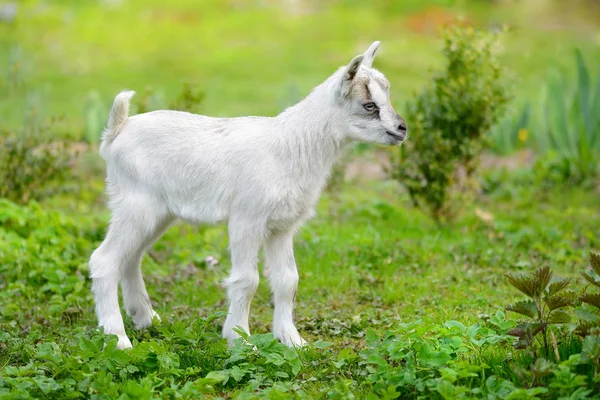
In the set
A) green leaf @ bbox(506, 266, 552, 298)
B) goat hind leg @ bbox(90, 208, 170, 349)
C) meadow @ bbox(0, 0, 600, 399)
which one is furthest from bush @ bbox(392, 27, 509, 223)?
green leaf @ bbox(506, 266, 552, 298)

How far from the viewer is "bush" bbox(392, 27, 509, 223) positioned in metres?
8.14

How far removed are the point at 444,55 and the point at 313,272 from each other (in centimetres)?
278

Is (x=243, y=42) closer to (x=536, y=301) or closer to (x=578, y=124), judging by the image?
(x=578, y=124)

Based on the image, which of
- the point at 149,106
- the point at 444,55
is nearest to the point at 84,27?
the point at 149,106

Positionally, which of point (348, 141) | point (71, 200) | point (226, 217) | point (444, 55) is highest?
point (444, 55)

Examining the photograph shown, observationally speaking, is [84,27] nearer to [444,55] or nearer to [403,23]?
[403,23]

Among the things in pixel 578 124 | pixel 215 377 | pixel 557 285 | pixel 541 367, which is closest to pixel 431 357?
pixel 541 367

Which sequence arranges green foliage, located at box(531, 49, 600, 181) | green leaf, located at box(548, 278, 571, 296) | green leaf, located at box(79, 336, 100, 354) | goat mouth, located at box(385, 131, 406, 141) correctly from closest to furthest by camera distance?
green leaf, located at box(548, 278, 571, 296) < green leaf, located at box(79, 336, 100, 354) < goat mouth, located at box(385, 131, 406, 141) < green foliage, located at box(531, 49, 600, 181)

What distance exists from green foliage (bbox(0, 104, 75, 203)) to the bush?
3.61 meters

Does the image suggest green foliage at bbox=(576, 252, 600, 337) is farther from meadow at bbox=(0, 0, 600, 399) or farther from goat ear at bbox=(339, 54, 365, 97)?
goat ear at bbox=(339, 54, 365, 97)

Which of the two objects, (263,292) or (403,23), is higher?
(403,23)

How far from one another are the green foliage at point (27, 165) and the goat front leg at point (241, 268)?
374cm

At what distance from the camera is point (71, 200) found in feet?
32.4

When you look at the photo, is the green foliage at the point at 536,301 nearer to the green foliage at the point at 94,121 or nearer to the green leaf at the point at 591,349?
the green leaf at the point at 591,349
